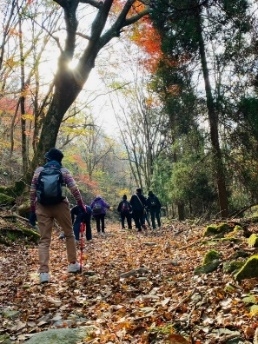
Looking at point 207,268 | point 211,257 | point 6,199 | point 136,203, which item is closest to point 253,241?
point 211,257

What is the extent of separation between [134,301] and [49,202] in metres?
2.39

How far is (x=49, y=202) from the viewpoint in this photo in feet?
20.9

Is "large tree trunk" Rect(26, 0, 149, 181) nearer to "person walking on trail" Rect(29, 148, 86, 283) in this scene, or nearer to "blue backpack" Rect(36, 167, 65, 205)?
"person walking on trail" Rect(29, 148, 86, 283)

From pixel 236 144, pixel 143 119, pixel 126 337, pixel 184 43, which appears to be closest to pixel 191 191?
pixel 236 144

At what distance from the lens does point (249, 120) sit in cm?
1202

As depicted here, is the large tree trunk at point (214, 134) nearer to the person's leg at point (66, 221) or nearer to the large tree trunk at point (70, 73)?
the large tree trunk at point (70, 73)

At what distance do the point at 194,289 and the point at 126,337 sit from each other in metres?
1.32

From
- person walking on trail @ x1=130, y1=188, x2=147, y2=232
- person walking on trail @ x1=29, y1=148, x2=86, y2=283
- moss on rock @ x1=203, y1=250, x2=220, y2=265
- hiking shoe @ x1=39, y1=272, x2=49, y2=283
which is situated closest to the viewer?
moss on rock @ x1=203, y1=250, x2=220, y2=265

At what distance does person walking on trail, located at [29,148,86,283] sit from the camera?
20.6ft

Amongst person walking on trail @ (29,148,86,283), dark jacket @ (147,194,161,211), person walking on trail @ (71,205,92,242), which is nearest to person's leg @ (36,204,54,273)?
person walking on trail @ (29,148,86,283)

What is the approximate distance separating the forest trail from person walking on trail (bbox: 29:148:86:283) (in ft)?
1.32

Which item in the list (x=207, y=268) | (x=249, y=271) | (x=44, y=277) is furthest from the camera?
(x=44, y=277)

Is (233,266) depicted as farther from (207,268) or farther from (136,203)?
(136,203)

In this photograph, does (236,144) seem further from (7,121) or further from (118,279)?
(7,121)
